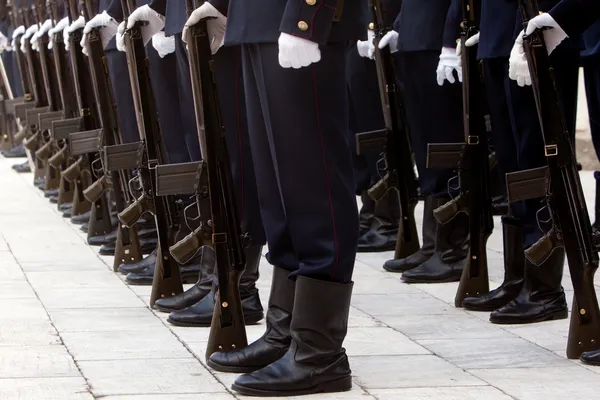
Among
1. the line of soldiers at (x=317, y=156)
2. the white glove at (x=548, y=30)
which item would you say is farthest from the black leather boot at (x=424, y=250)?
the white glove at (x=548, y=30)

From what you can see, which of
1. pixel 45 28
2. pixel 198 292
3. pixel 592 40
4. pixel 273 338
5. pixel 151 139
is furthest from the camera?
pixel 45 28

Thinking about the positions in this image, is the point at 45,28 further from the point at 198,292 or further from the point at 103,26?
the point at 198,292

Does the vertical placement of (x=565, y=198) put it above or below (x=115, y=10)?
below

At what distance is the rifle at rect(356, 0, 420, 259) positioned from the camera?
19.3 feet

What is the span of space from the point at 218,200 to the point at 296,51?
797 mm

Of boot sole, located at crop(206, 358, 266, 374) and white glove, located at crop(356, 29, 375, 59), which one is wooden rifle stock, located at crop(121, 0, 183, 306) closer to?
boot sole, located at crop(206, 358, 266, 374)

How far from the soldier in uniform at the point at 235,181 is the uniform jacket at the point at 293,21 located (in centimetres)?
58

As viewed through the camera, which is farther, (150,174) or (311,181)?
(150,174)

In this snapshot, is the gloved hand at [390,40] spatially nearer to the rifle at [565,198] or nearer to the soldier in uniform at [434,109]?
the soldier in uniform at [434,109]

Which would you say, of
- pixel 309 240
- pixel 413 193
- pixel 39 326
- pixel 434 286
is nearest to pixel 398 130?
pixel 413 193

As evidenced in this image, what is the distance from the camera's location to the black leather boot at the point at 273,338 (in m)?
3.76

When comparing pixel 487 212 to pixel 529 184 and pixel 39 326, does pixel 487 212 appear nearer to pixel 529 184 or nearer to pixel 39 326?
pixel 529 184

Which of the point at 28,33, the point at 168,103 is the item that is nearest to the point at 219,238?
the point at 168,103

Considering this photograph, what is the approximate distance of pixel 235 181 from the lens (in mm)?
4387
